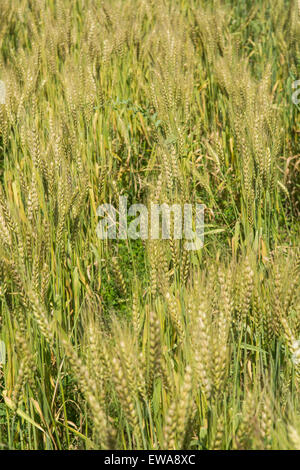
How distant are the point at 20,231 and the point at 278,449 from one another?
89cm

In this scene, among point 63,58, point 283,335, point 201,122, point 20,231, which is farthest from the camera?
point 63,58

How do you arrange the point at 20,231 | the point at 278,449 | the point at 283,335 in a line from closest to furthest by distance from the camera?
1. the point at 278,449
2. the point at 283,335
3. the point at 20,231

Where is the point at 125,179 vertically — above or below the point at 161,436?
above

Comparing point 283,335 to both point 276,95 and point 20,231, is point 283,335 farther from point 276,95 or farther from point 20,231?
point 276,95

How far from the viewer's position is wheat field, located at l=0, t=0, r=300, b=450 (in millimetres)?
1225

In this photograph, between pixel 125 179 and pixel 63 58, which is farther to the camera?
pixel 63 58

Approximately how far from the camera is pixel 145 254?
187 centimetres

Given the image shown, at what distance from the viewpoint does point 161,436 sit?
1.27m

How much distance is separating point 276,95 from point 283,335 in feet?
7.72

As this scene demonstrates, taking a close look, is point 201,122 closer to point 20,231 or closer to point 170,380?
point 20,231

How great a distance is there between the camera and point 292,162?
9.87 feet

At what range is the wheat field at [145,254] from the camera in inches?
48.2
